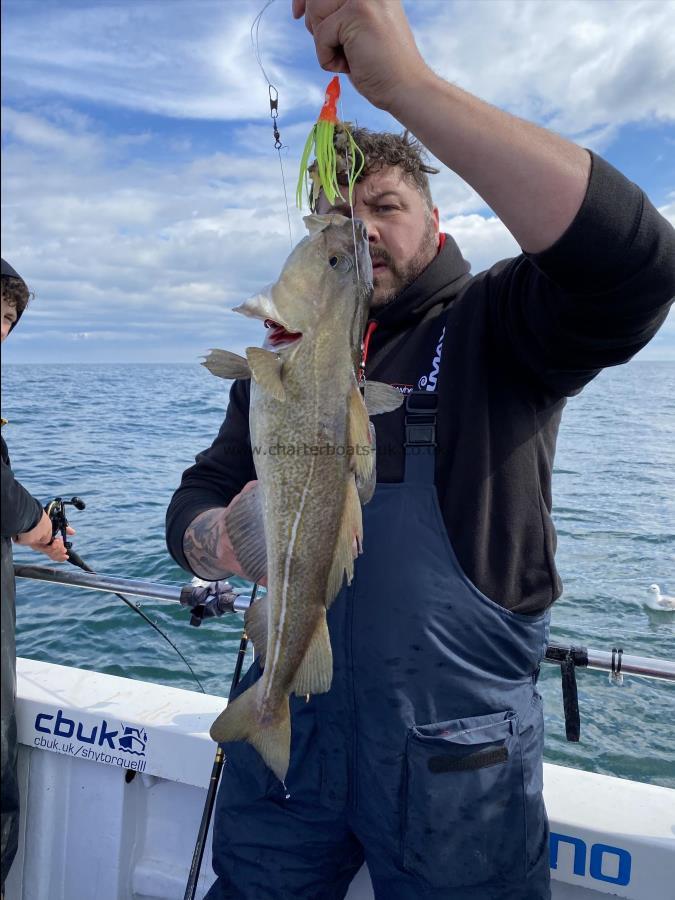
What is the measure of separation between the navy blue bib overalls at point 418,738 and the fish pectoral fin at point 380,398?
0.82ft

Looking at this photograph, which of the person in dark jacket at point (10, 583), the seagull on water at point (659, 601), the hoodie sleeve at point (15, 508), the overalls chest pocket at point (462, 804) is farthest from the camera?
the seagull on water at point (659, 601)

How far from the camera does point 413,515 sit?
7.21 ft

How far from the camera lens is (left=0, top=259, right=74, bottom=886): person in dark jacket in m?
2.87

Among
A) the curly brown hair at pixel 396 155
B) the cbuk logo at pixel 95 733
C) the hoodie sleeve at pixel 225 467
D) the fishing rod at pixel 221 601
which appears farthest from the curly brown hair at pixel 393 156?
the cbuk logo at pixel 95 733

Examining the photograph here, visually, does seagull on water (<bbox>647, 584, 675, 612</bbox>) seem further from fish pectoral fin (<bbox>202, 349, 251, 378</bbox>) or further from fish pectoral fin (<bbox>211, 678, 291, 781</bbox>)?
fish pectoral fin (<bbox>202, 349, 251, 378</bbox>)

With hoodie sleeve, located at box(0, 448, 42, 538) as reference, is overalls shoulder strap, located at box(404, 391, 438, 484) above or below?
above

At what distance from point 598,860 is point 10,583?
2810 mm

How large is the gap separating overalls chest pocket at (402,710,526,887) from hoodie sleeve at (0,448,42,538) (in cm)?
221

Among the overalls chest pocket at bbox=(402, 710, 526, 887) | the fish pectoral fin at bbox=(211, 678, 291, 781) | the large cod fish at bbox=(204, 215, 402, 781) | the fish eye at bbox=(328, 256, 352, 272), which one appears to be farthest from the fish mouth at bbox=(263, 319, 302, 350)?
the overalls chest pocket at bbox=(402, 710, 526, 887)

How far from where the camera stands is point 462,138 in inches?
64.0

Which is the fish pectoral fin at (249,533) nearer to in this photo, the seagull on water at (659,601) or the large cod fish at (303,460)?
the large cod fish at (303,460)

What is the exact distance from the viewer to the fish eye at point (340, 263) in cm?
204

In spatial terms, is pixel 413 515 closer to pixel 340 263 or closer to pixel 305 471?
pixel 305 471

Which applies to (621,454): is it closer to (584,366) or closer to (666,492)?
(666,492)
